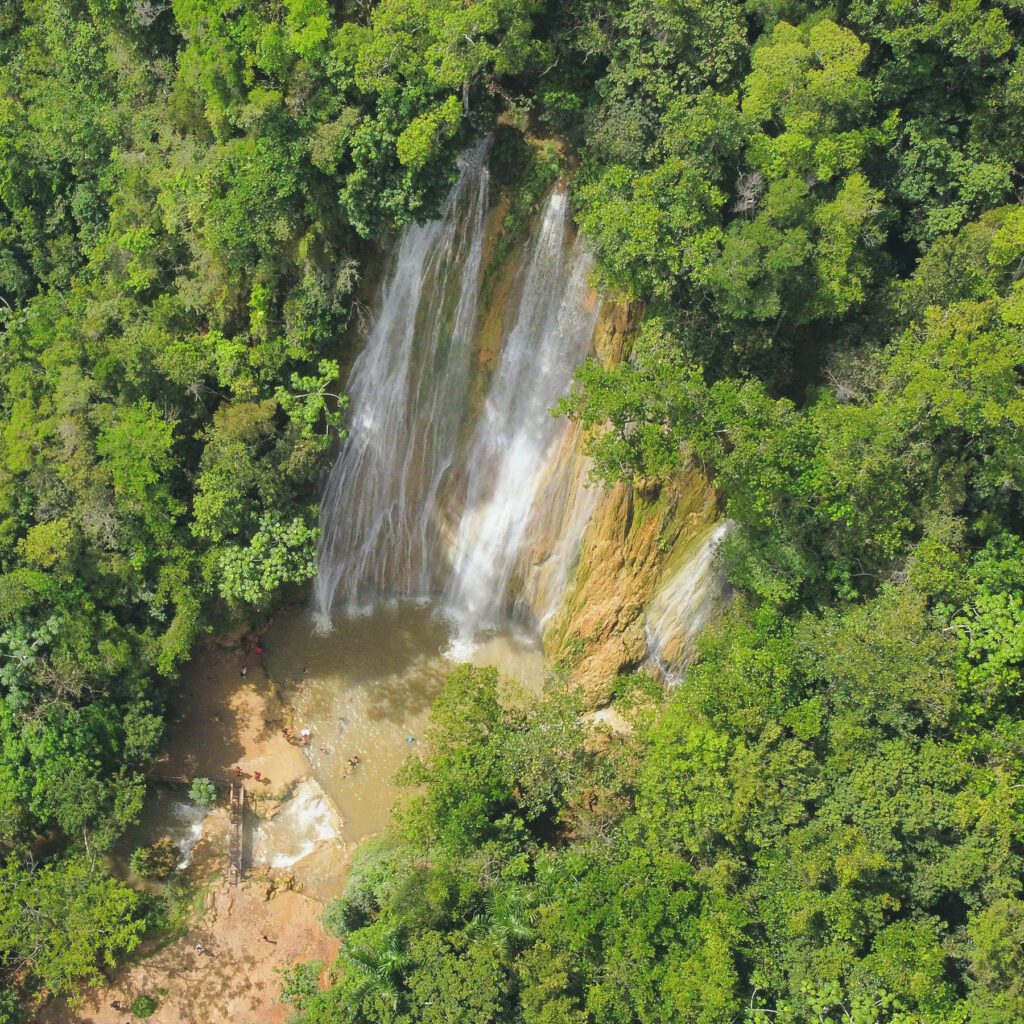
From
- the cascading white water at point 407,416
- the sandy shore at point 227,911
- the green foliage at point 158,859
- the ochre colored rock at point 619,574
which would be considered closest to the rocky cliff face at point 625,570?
the ochre colored rock at point 619,574

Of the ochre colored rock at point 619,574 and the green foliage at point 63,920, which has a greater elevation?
the ochre colored rock at point 619,574

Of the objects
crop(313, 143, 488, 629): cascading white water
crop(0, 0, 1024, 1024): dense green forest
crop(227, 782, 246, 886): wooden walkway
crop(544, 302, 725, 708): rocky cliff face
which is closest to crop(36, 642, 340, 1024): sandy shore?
crop(227, 782, 246, 886): wooden walkway

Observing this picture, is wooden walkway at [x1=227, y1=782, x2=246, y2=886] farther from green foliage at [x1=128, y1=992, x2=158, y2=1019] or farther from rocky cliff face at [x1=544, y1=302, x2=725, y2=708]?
rocky cliff face at [x1=544, y1=302, x2=725, y2=708]

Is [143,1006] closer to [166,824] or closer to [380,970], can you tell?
[166,824]

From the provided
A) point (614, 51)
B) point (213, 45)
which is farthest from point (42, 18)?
point (614, 51)

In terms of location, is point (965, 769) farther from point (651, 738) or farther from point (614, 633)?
point (614, 633)

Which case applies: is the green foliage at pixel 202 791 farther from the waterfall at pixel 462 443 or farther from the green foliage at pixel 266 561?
the green foliage at pixel 266 561
